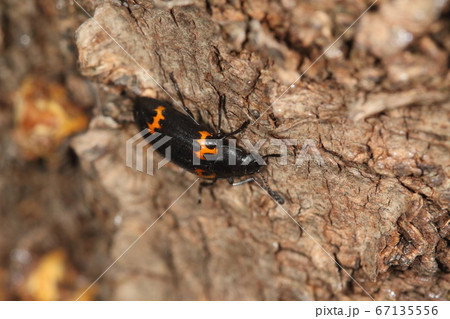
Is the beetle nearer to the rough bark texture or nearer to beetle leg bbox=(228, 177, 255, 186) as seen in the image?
beetle leg bbox=(228, 177, 255, 186)

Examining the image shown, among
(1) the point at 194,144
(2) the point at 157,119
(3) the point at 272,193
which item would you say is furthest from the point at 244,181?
(2) the point at 157,119

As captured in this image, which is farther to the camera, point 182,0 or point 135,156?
point 135,156

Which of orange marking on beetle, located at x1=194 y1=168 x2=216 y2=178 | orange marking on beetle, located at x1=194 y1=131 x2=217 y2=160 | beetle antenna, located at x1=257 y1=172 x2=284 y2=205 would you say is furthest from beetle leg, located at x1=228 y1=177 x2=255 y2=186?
orange marking on beetle, located at x1=194 y1=131 x2=217 y2=160

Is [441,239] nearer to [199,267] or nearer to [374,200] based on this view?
[374,200]

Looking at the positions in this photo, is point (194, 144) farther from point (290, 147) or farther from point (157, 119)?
point (290, 147)

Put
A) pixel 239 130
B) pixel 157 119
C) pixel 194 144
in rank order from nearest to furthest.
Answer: pixel 239 130 < pixel 157 119 < pixel 194 144
